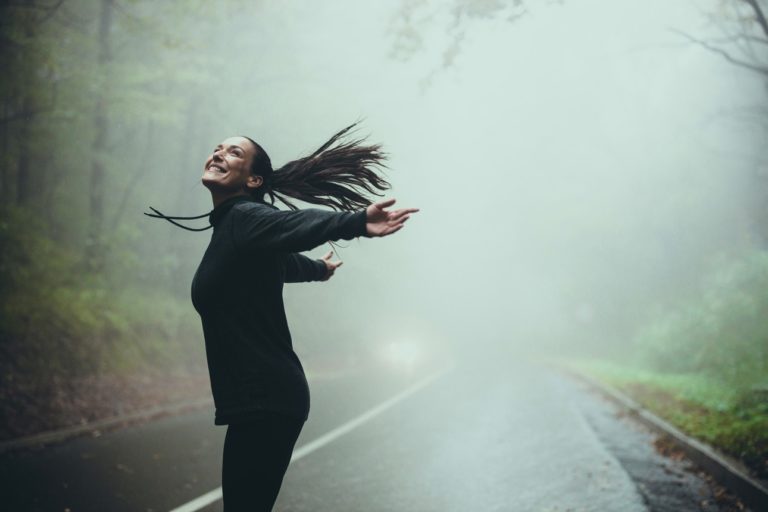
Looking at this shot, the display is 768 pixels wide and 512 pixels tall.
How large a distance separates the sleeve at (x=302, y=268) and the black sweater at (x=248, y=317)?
1.94 feet

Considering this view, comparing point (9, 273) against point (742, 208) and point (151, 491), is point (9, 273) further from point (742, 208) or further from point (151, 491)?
point (742, 208)

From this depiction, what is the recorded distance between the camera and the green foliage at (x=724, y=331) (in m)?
14.2

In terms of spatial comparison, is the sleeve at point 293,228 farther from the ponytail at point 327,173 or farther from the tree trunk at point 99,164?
the tree trunk at point 99,164

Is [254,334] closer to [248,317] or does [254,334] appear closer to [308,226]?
[248,317]

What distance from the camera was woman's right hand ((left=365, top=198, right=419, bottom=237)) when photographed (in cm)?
196

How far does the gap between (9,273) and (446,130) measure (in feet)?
69.8

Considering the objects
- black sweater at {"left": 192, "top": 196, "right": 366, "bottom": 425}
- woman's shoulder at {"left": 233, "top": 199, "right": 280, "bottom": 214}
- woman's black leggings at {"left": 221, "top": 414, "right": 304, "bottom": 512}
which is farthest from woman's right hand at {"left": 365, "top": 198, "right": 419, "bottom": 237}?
woman's black leggings at {"left": 221, "top": 414, "right": 304, "bottom": 512}

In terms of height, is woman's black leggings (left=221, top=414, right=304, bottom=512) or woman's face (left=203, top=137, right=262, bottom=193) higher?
woman's face (left=203, top=137, right=262, bottom=193)

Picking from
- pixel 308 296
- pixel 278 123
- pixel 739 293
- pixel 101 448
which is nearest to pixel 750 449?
pixel 101 448

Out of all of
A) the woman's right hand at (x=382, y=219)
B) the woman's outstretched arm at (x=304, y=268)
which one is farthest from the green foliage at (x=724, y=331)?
the woman's right hand at (x=382, y=219)

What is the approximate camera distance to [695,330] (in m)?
18.4

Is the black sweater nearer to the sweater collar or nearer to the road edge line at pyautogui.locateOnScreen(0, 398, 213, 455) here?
the sweater collar

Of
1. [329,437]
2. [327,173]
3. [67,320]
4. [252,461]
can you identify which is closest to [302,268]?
[327,173]

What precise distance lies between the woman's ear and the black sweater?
0.20 m
